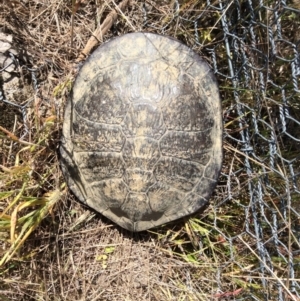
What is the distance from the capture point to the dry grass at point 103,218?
57.9 inches

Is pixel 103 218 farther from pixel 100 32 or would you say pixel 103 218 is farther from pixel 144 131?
pixel 100 32

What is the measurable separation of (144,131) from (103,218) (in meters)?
0.43

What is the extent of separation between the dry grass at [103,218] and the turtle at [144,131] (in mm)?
89

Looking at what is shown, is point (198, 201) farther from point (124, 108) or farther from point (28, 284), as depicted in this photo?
point (28, 284)

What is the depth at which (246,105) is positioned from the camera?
1438mm

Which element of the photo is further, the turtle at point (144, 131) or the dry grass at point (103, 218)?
the dry grass at point (103, 218)

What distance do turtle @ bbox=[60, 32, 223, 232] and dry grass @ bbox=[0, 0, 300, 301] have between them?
0.29 feet

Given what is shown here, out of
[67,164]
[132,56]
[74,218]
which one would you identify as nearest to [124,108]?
[132,56]

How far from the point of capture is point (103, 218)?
1.57 metres

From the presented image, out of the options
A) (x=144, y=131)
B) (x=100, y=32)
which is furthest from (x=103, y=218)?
(x=100, y=32)

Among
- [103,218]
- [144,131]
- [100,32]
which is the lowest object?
[103,218]

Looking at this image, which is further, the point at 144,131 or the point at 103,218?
the point at 103,218

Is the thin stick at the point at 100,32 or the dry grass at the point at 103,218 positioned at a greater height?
the thin stick at the point at 100,32

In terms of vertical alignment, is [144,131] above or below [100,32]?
below
